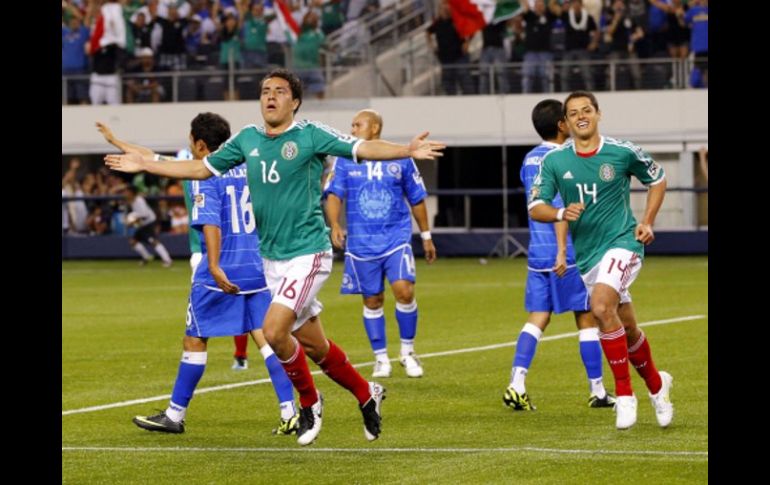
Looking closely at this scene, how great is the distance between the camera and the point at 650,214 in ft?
35.6

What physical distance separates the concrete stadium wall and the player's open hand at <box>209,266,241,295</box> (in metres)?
23.3

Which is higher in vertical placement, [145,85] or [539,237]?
[145,85]

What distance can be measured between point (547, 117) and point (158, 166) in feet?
11.9

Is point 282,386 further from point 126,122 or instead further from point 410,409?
point 126,122

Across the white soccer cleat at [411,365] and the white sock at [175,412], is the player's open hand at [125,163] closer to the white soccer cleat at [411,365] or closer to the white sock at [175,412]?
the white sock at [175,412]

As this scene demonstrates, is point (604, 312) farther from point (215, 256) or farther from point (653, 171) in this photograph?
point (215, 256)

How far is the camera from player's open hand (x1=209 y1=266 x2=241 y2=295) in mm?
10938

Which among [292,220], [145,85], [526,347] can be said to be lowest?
[526,347]

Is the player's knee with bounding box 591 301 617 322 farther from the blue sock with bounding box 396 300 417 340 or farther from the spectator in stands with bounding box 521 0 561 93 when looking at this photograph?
the spectator in stands with bounding box 521 0 561 93

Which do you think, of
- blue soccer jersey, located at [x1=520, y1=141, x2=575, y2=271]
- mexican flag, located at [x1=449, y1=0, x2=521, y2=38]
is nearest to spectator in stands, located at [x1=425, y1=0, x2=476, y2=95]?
mexican flag, located at [x1=449, y1=0, x2=521, y2=38]

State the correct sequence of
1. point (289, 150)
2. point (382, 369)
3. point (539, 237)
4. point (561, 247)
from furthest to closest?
point (382, 369), point (539, 237), point (561, 247), point (289, 150)

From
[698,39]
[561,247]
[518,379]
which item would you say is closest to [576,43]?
[698,39]

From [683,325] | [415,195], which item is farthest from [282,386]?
[683,325]
